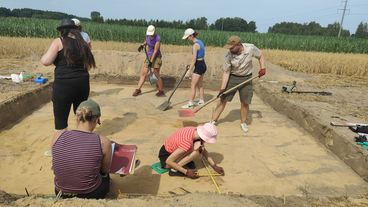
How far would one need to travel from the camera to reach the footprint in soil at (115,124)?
5529 mm

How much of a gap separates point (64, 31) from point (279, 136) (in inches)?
150

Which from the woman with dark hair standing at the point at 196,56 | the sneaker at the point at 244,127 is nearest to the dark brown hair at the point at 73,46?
the woman with dark hair standing at the point at 196,56

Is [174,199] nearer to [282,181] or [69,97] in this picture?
[282,181]

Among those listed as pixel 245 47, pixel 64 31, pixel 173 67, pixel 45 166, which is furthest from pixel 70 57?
pixel 173 67

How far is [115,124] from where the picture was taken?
5.91 metres

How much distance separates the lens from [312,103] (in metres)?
6.93

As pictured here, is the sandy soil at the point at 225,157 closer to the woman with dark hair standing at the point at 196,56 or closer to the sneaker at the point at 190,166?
the sneaker at the point at 190,166

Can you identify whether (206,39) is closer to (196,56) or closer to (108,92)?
(108,92)

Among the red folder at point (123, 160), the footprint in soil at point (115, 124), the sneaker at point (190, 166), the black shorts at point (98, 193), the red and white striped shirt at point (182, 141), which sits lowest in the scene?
the footprint in soil at point (115, 124)

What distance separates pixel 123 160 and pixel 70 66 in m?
1.42

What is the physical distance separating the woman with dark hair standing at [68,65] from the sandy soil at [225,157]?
84 cm

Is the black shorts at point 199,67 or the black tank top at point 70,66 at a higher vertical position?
the black tank top at point 70,66

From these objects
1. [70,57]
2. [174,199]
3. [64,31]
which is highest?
[64,31]

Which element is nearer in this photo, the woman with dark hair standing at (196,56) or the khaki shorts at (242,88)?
the khaki shorts at (242,88)
